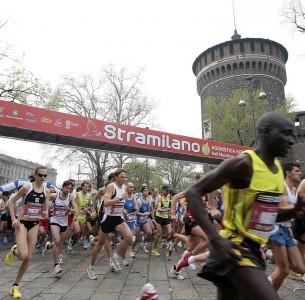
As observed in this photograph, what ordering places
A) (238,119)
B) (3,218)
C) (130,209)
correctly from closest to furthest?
(130,209) < (3,218) < (238,119)

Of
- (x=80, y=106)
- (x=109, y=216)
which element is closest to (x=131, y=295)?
(x=109, y=216)

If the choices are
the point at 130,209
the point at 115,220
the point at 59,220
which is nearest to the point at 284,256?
the point at 115,220

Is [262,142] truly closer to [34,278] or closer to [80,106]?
[34,278]

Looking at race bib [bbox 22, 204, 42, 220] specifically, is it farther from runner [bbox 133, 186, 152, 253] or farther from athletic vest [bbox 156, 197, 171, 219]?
athletic vest [bbox 156, 197, 171, 219]

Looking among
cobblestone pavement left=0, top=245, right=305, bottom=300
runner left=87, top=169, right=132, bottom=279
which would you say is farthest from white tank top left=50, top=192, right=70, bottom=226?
runner left=87, top=169, right=132, bottom=279

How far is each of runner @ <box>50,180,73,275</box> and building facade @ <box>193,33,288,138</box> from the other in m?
39.2

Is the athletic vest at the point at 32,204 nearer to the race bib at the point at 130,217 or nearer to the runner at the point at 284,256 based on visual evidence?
the runner at the point at 284,256

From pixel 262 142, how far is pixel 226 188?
0.42 metres

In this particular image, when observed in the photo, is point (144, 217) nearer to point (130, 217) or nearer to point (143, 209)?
point (143, 209)

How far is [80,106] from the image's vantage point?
108 feet

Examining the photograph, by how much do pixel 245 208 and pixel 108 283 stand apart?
15.4 feet

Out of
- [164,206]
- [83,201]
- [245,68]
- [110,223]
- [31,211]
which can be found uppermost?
[245,68]

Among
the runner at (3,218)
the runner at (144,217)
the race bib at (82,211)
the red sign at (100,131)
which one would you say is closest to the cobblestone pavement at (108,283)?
the runner at (144,217)

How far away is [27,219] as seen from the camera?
5.69m
